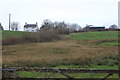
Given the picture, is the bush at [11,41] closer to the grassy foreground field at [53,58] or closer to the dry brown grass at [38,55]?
the grassy foreground field at [53,58]

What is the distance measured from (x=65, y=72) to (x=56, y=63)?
7.43 m

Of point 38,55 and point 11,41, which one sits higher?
point 11,41

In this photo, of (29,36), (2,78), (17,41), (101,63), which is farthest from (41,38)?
(101,63)

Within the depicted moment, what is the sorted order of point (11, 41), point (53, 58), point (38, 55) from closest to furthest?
point (11, 41), point (53, 58), point (38, 55)

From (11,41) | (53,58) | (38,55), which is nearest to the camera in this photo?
(11,41)

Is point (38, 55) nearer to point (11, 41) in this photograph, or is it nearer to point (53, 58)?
point (53, 58)

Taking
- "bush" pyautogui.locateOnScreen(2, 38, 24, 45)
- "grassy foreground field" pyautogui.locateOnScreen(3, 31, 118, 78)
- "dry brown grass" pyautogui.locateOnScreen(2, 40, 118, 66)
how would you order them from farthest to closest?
"dry brown grass" pyautogui.locateOnScreen(2, 40, 118, 66)
"grassy foreground field" pyautogui.locateOnScreen(3, 31, 118, 78)
"bush" pyautogui.locateOnScreen(2, 38, 24, 45)

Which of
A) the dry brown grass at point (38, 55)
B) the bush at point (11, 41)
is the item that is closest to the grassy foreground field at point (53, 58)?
the dry brown grass at point (38, 55)

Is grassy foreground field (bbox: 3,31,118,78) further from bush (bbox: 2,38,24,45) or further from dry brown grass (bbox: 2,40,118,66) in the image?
bush (bbox: 2,38,24,45)

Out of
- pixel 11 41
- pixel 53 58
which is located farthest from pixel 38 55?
pixel 11 41

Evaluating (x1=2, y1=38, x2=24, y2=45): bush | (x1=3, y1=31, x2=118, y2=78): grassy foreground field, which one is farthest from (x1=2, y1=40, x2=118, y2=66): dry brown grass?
(x1=2, y1=38, x2=24, y2=45): bush

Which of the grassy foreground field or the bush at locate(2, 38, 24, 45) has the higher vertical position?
the bush at locate(2, 38, 24, 45)

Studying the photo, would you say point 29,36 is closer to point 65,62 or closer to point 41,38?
point 41,38

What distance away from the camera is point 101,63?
12891 millimetres
